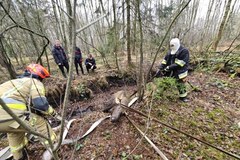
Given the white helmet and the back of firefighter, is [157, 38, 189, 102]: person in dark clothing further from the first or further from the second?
the back of firefighter

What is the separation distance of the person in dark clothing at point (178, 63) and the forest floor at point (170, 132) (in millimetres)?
488

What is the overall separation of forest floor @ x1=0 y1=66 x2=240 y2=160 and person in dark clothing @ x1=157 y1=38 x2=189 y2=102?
1.60ft

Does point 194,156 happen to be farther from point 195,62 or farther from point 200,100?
point 195,62

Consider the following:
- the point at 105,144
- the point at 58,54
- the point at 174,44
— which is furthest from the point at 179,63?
the point at 58,54

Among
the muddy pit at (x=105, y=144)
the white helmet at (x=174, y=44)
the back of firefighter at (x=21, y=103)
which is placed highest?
the white helmet at (x=174, y=44)

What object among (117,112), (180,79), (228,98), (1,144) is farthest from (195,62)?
(1,144)

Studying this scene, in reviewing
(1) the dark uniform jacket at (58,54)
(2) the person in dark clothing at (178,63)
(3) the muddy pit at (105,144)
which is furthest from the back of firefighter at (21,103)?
(1) the dark uniform jacket at (58,54)

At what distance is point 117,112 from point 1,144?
11.5ft

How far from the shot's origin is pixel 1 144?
4047 millimetres

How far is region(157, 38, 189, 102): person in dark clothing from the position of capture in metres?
4.02

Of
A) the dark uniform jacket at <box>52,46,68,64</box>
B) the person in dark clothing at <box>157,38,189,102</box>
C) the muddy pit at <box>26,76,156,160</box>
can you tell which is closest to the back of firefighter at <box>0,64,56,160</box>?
the muddy pit at <box>26,76,156,160</box>

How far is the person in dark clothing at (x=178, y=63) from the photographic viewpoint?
13.2ft

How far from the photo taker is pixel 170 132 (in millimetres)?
3270

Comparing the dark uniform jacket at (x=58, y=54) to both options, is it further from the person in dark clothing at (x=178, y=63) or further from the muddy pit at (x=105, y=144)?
the person in dark clothing at (x=178, y=63)
